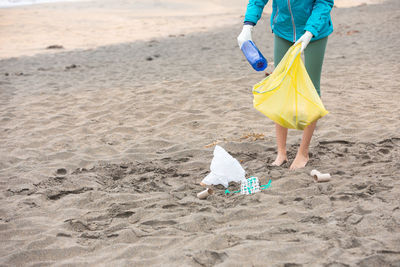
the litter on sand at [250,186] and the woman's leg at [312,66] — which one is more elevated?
the woman's leg at [312,66]

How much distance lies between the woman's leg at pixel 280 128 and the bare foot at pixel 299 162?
0.42 ft

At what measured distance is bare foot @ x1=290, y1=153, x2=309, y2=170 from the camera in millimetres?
3314

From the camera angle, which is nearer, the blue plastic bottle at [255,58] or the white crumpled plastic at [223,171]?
the blue plastic bottle at [255,58]

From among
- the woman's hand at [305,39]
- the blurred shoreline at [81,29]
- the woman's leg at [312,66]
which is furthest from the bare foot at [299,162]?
the blurred shoreline at [81,29]

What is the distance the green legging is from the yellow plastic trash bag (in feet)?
0.54

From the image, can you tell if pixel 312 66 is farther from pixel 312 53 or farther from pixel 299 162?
pixel 299 162

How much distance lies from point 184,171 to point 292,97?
44.5 inches

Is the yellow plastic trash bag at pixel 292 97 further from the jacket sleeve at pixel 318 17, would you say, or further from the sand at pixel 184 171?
the sand at pixel 184 171

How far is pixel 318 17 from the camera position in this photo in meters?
2.90

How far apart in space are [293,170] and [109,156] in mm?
1722

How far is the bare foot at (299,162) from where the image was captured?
3314mm

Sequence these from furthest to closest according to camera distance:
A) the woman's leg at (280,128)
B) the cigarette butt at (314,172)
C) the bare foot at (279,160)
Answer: the bare foot at (279,160) → the woman's leg at (280,128) → the cigarette butt at (314,172)

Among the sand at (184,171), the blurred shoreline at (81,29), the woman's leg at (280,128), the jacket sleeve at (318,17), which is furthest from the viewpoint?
the blurred shoreline at (81,29)

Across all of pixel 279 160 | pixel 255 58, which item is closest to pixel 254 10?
pixel 255 58
